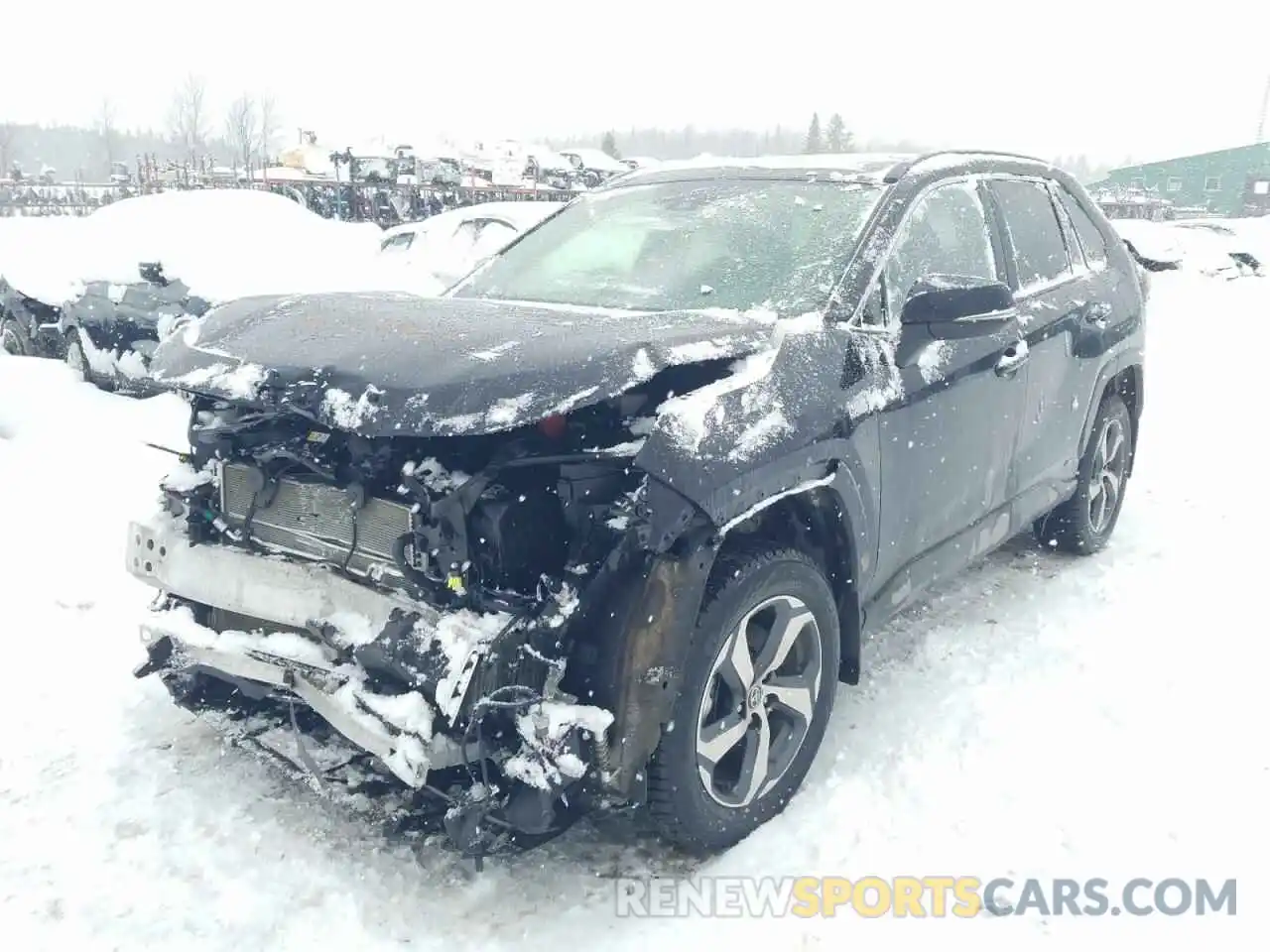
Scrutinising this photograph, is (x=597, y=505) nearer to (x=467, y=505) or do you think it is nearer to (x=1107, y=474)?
(x=467, y=505)

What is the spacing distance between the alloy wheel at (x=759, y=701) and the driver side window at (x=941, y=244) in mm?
1067

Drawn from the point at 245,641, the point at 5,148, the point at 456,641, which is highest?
the point at 5,148

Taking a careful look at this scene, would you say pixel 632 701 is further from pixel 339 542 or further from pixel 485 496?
pixel 339 542

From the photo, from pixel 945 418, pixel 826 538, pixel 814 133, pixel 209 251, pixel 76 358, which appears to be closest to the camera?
pixel 826 538

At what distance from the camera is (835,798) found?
3.09 meters

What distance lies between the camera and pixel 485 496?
97.0 inches

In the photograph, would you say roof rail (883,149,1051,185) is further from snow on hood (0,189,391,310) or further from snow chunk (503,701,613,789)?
Result: snow on hood (0,189,391,310)

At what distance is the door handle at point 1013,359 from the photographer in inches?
147

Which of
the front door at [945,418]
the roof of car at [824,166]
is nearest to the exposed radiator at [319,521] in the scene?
the front door at [945,418]

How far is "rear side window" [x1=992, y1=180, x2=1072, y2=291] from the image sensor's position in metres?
4.14

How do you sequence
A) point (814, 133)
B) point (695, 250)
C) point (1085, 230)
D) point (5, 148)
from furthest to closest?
point (814, 133) < point (5, 148) < point (1085, 230) < point (695, 250)

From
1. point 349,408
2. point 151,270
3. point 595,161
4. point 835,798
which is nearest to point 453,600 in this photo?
point 349,408

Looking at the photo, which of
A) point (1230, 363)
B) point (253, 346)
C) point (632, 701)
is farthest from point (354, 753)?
point (1230, 363)

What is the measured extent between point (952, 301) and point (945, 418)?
0.48 m
